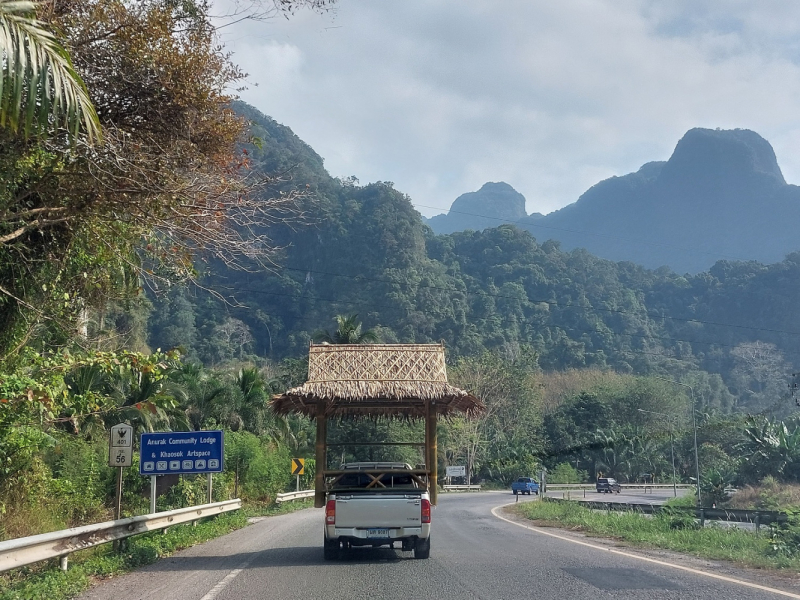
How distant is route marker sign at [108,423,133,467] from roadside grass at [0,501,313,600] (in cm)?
138

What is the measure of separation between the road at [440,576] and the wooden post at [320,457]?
3.37ft

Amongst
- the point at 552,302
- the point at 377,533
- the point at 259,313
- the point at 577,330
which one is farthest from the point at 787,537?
the point at 552,302

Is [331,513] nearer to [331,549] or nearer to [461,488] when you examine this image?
[331,549]

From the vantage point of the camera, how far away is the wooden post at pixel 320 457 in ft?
45.3

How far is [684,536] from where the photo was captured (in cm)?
1574

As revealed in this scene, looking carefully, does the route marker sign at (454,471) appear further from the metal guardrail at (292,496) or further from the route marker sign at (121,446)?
the route marker sign at (121,446)

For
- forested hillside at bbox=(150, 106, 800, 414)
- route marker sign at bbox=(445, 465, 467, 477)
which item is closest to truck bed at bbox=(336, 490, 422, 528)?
route marker sign at bbox=(445, 465, 467, 477)

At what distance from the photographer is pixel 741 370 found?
11094 centimetres

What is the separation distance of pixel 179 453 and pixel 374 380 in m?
5.82

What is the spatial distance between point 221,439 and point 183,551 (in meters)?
3.96

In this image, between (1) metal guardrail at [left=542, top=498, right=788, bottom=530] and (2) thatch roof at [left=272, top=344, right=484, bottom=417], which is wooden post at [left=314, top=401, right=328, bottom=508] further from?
(1) metal guardrail at [left=542, top=498, right=788, bottom=530]

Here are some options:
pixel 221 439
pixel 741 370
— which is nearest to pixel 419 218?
pixel 741 370

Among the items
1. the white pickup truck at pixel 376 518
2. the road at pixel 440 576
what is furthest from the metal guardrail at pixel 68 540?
the white pickup truck at pixel 376 518

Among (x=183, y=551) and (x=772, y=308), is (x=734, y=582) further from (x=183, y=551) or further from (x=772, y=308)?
(x=772, y=308)
